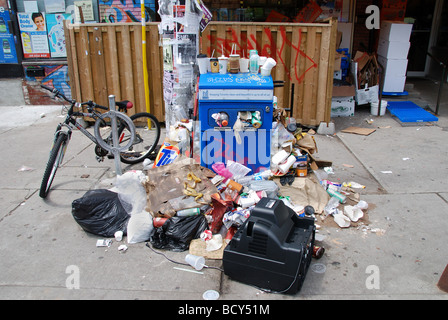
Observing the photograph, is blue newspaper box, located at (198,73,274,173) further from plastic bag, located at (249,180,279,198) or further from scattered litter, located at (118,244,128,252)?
scattered litter, located at (118,244,128,252)

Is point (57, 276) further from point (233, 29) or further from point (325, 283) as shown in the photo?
point (233, 29)

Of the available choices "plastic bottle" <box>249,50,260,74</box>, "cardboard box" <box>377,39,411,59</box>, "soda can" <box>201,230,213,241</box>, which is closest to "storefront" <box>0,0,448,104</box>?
"cardboard box" <box>377,39,411,59</box>

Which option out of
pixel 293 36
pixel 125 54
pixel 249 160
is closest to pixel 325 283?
pixel 249 160

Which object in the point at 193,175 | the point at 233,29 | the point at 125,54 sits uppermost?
the point at 233,29

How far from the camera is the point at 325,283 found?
302 cm

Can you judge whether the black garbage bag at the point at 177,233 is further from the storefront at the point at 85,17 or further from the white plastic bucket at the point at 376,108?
the storefront at the point at 85,17

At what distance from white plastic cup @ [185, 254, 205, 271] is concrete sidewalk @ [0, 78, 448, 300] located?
6 cm

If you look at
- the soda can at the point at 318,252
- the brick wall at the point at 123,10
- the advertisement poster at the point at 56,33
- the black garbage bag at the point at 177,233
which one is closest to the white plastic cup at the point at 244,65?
the black garbage bag at the point at 177,233

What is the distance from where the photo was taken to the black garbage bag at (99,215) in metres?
3.68

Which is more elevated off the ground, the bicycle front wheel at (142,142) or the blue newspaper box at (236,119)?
the blue newspaper box at (236,119)

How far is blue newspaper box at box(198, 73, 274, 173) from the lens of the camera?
411cm

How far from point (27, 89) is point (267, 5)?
5659 millimetres

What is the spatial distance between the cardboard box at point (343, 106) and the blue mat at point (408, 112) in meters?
0.82

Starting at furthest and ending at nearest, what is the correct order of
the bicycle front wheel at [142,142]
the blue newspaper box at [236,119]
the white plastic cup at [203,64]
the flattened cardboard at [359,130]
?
the flattened cardboard at [359,130] < the bicycle front wheel at [142,142] < the white plastic cup at [203,64] < the blue newspaper box at [236,119]
